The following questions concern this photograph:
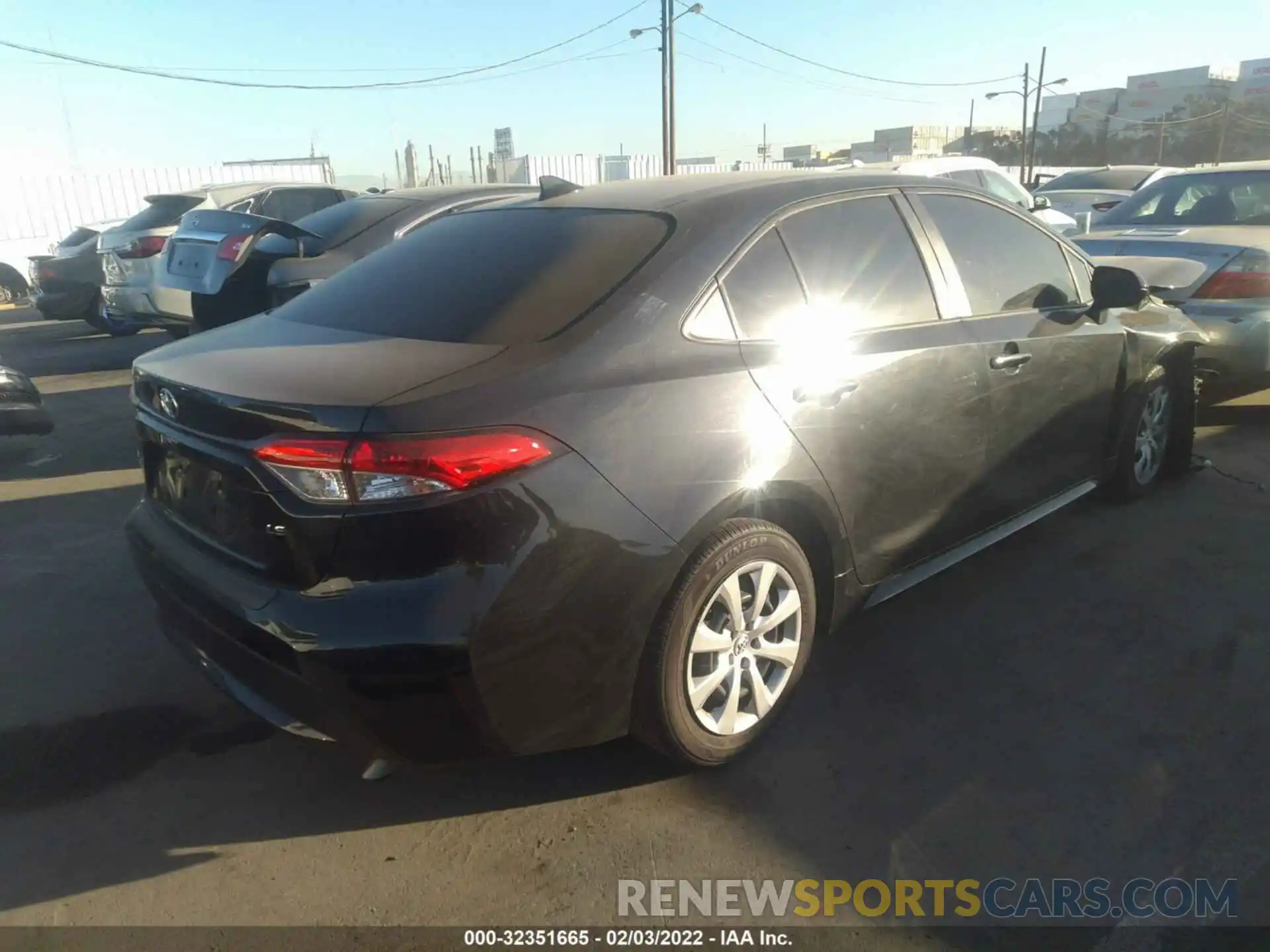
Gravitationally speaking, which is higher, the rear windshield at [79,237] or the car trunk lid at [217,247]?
the car trunk lid at [217,247]

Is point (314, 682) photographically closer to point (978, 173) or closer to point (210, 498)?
point (210, 498)

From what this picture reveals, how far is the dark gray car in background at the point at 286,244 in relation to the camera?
542 centimetres

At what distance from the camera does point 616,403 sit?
7.43 ft

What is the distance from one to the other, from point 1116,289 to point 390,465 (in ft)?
10.7

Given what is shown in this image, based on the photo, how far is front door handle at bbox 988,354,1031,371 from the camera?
3.37m

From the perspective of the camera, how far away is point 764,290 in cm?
273

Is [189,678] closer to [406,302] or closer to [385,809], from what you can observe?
[385,809]

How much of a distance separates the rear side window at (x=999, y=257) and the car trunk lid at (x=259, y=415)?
1.98 meters

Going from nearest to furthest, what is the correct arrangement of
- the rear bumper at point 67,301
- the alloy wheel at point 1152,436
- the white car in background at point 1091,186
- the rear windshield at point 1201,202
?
1. the alloy wheel at point 1152,436
2. the rear windshield at point 1201,202
3. the rear bumper at point 67,301
4. the white car in background at point 1091,186

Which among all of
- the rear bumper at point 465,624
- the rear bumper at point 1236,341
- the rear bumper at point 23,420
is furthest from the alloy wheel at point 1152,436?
A: the rear bumper at point 23,420

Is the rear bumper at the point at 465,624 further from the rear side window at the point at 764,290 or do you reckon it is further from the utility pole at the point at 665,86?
the utility pole at the point at 665,86

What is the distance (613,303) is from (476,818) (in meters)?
1.43

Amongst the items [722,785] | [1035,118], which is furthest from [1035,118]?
[722,785]

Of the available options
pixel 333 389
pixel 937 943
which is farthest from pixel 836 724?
pixel 333 389
